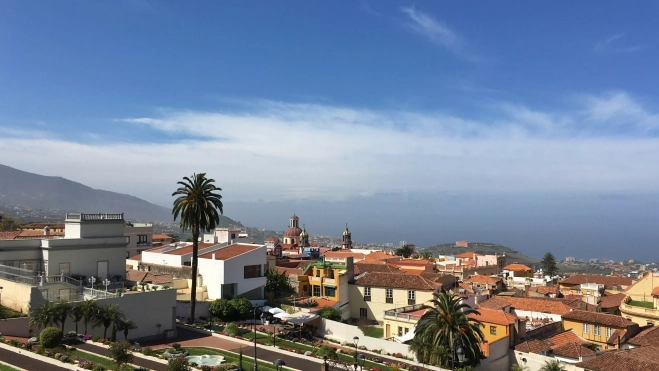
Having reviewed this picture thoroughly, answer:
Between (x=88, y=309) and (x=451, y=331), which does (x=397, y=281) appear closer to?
(x=451, y=331)

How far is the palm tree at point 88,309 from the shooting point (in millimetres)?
27547

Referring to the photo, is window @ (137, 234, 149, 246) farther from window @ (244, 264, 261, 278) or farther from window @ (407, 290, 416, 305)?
window @ (407, 290, 416, 305)

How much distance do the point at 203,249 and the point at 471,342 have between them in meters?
27.7

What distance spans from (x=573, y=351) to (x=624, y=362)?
13.4ft

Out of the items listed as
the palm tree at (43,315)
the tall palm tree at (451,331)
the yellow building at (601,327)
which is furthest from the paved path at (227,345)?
the yellow building at (601,327)

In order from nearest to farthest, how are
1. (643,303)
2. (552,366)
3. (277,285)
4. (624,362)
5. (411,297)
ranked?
(624,362), (552,366), (411,297), (643,303), (277,285)

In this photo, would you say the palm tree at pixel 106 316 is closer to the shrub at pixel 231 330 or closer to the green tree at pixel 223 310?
the shrub at pixel 231 330

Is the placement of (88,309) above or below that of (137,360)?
above

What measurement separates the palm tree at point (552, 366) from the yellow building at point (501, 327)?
13.0 ft

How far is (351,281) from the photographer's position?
1984 inches

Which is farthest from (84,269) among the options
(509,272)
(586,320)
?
(509,272)

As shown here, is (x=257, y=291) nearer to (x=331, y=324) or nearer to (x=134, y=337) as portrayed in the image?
(x=331, y=324)

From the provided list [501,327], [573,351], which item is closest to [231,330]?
[501,327]

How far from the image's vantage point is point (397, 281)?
159ft
